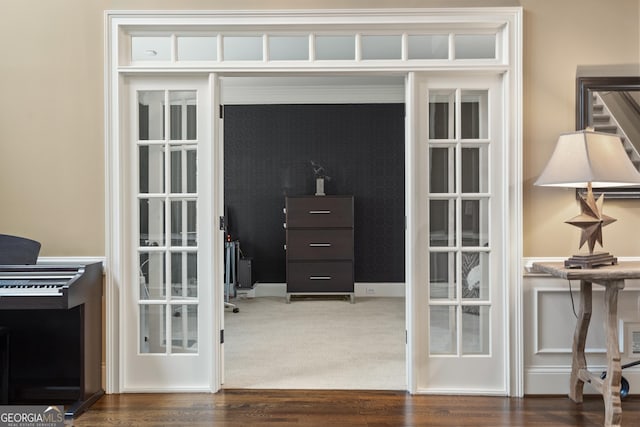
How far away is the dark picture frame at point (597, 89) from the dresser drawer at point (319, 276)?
12.8 feet

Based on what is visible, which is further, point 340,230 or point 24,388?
point 340,230

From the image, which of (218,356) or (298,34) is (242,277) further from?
(298,34)

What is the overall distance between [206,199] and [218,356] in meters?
0.98

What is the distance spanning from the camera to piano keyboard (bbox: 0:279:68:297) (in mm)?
2873

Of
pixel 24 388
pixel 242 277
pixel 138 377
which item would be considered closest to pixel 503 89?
Answer: pixel 138 377

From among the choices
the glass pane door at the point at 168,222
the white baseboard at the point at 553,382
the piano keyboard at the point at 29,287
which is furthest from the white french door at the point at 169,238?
the white baseboard at the point at 553,382

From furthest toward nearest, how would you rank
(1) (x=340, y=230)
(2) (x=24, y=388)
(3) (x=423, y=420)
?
(1) (x=340, y=230) → (2) (x=24, y=388) → (3) (x=423, y=420)

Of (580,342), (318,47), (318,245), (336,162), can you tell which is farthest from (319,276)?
(580,342)

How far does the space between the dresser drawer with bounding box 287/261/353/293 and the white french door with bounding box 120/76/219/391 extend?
346 cm

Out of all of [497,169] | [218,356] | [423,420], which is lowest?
[423,420]

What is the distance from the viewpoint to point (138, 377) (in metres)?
3.44

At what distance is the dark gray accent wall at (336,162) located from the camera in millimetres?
7383

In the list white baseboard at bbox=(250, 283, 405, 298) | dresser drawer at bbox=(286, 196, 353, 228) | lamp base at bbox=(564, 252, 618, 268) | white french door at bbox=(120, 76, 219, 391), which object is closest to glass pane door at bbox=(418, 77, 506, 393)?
lamp base at bbox=(564, 252, 618, 268)

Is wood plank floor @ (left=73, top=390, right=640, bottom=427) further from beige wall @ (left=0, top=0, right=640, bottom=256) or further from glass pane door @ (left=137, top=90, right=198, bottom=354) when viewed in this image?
beige wall @ (left=0, top=0, right=640, bottom=256)
